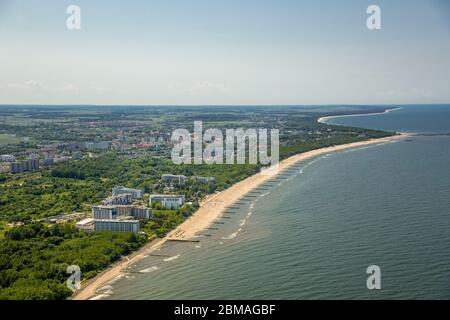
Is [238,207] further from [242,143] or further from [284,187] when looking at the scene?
[242,143]

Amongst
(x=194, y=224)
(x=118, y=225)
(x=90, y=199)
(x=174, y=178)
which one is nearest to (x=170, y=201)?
(x=194, y=224)

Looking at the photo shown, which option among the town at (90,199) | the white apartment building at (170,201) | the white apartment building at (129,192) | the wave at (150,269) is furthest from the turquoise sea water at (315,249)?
the white apartment building at (129,192)

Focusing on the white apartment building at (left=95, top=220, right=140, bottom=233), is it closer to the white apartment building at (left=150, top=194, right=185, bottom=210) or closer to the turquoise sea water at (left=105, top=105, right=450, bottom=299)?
the turquoise sea water at (left=105, top=105, right=450, bottom=299)

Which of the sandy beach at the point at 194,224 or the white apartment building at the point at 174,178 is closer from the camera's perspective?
the sandy beach at the point at 194,224

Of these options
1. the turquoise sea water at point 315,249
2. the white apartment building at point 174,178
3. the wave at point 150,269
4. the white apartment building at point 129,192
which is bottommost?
the wave at point 150,269

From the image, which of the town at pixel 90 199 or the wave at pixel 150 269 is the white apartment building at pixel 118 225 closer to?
the town at pixel 90 199

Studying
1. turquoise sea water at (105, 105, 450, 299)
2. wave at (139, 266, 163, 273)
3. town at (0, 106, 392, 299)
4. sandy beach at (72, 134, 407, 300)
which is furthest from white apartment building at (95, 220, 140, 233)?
wave at (139, 266, 163, 273)
